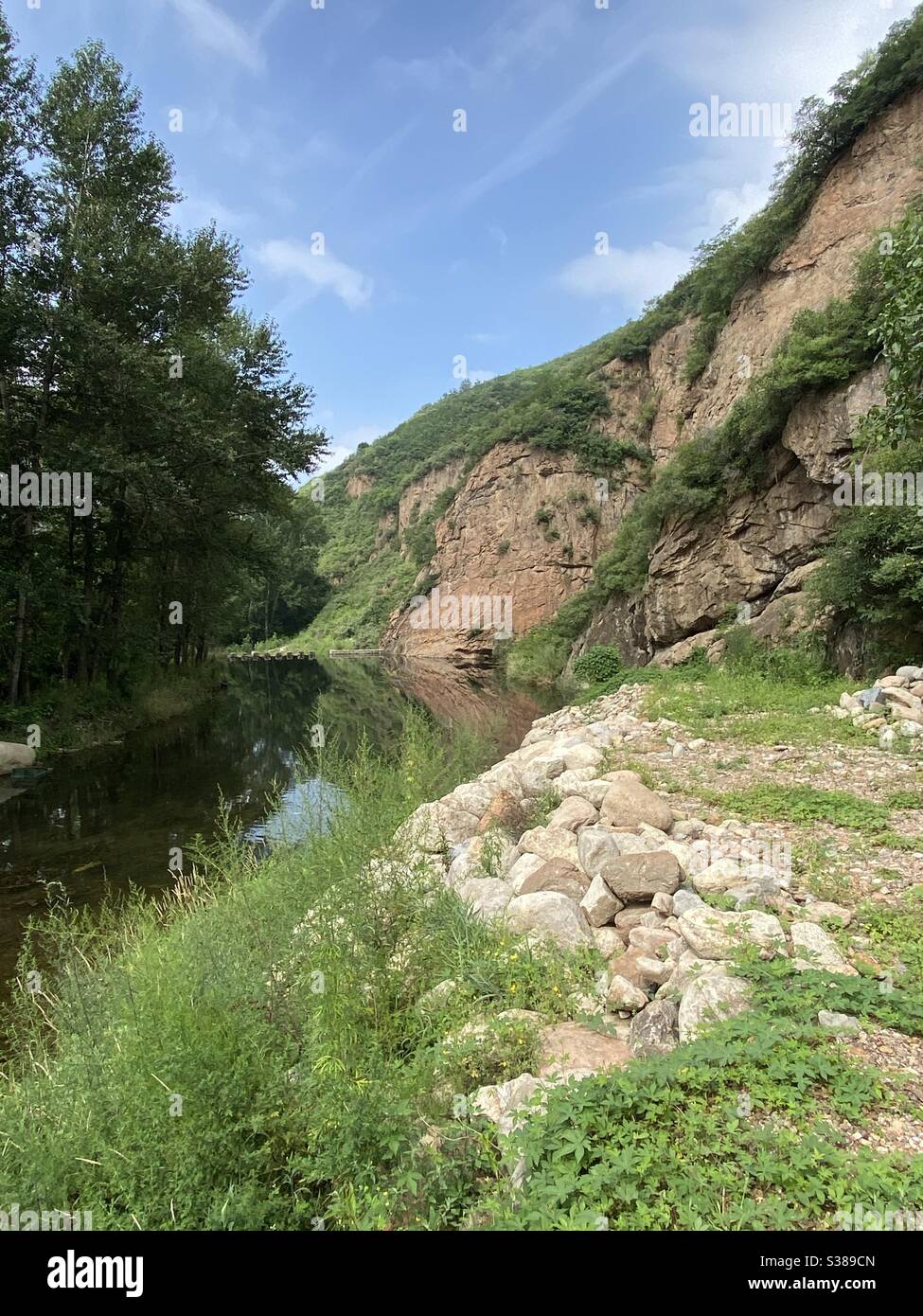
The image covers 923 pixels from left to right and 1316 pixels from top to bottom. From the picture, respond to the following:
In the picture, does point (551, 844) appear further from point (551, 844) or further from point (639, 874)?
point (639, 874)

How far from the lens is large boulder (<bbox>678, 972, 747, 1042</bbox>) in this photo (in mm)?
3164

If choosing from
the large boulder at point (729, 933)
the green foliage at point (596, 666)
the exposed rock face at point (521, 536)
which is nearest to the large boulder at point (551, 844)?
the large boulder at point (729, 933)

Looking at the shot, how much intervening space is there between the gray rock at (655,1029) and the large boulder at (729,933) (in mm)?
508

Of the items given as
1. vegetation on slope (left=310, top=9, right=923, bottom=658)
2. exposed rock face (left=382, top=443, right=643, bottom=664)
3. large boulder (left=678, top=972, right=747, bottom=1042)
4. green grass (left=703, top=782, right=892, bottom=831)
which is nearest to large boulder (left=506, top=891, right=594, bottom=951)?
large boulder (left=678, top=972, right=747, bottom=1042)

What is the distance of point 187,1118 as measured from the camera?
9.26 ft

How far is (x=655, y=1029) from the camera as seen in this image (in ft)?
10.8

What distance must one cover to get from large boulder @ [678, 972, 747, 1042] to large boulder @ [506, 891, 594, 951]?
1.03 m

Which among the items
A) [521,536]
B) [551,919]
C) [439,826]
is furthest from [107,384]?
[521,536]

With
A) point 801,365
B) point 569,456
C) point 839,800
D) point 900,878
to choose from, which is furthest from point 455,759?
point 569,456

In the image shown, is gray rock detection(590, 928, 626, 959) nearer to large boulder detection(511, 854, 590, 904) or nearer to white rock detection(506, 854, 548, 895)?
large boulder detection(511, 854, 590, 904)

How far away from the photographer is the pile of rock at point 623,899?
331 centimetres

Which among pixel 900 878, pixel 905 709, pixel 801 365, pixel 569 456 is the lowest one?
pixel 900 878
